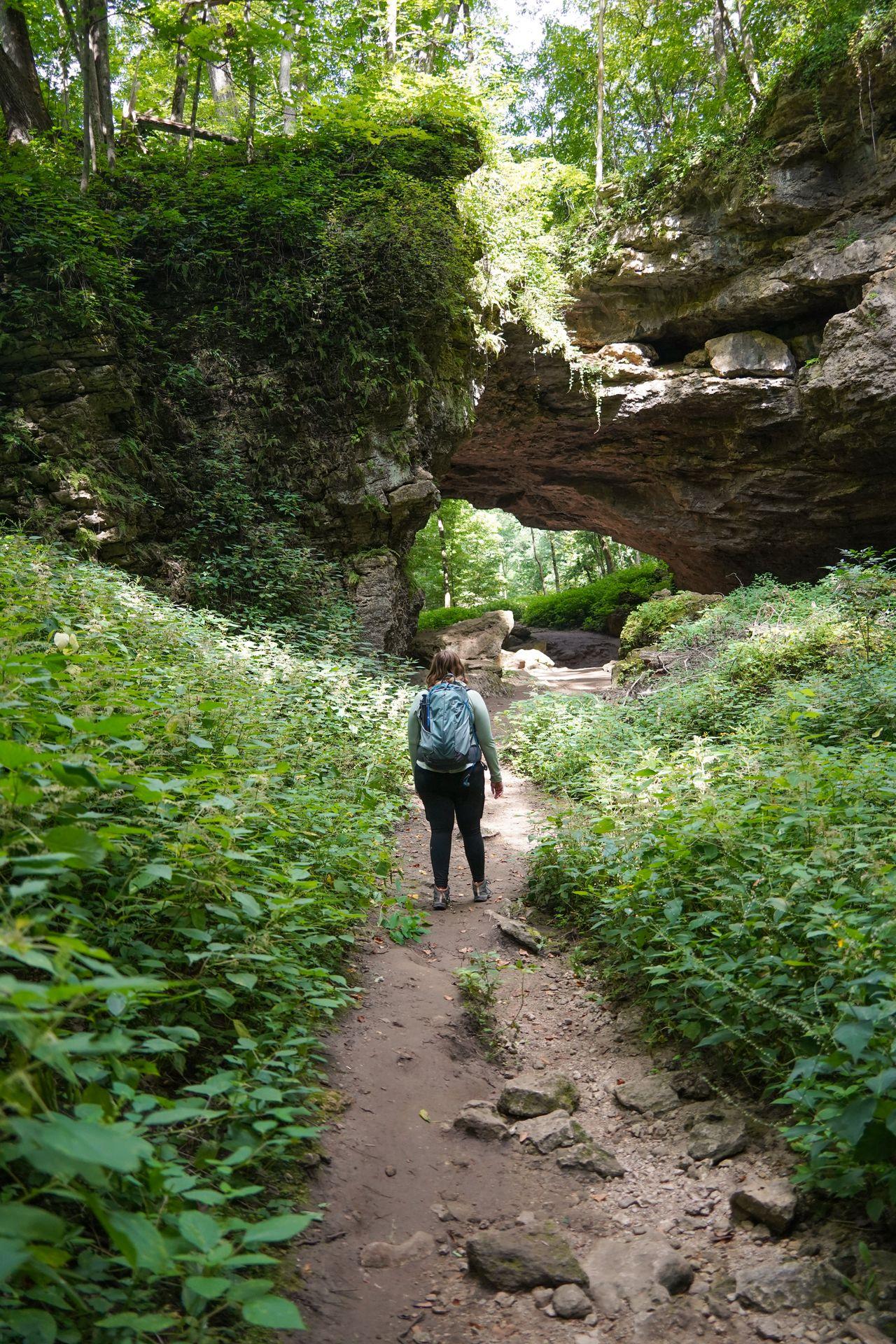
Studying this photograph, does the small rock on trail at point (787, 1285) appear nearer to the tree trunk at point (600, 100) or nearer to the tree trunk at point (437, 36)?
the tree trunk at point (600, 100)

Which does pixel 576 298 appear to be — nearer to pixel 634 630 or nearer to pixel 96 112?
pixel 634 630

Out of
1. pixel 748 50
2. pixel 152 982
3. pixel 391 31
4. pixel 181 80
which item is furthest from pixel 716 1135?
pixel 748 50

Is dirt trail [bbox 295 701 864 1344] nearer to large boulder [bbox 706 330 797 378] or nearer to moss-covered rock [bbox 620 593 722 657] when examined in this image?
moss-covered rock [bbox 620 593 722 657]

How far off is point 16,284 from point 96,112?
4.22m

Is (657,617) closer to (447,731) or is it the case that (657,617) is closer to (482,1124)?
(447,731)

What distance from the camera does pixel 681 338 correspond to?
15.2 m

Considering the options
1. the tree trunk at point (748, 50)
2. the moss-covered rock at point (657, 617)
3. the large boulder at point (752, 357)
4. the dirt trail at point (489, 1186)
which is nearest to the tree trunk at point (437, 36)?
the tree trunk at point (748, 50)

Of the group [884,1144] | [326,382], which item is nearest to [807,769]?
[884,1144]

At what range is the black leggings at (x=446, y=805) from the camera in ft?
17.2

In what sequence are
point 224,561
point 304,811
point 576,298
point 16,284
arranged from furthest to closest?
point 576,298 → point 224,561 → point 16,284 → point 304,811

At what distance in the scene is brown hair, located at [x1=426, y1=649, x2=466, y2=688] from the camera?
5480mm

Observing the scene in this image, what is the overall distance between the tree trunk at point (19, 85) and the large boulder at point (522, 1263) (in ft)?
45.5

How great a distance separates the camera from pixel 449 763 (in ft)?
16.6

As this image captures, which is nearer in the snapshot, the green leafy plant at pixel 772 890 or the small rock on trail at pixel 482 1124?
the green leafy plant at pixel 772 890
